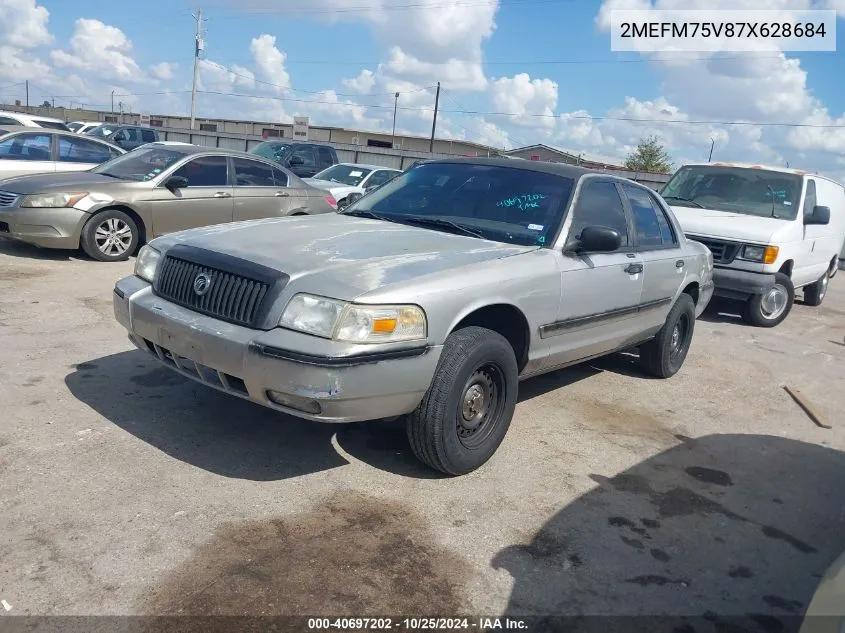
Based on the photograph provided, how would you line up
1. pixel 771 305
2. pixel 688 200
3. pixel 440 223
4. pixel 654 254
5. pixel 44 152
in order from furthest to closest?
pixel 44 152 → pixel 688 200 → pixel 771 305 → pixel 654 254 → pixel 440 223

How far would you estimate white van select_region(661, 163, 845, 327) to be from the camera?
347 inches

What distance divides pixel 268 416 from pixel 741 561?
2701mm

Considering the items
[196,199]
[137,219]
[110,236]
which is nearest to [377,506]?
[110,236]

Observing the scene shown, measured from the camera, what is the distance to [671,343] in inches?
245

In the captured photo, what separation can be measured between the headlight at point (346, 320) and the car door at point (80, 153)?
343 inches

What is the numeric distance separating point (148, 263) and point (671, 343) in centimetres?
425

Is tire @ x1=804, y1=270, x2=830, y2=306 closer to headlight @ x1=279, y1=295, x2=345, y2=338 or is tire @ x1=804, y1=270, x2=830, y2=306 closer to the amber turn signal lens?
the amber turn signal lens

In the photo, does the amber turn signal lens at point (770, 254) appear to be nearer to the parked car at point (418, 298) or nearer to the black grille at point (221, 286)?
the parked car at point (418, 298)

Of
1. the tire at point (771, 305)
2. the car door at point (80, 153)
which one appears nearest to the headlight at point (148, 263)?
the car door at point (80, 153)

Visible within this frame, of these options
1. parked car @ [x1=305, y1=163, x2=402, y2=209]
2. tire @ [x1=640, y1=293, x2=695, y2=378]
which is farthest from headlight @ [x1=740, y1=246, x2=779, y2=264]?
parked car @ [x1=305, y1=163, x2=402, y2=209]

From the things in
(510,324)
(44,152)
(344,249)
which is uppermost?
(44,152)

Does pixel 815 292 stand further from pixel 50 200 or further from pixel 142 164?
pixel 50 200

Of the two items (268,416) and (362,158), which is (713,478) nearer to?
(268,416)

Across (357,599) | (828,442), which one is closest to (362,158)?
(828,442)
